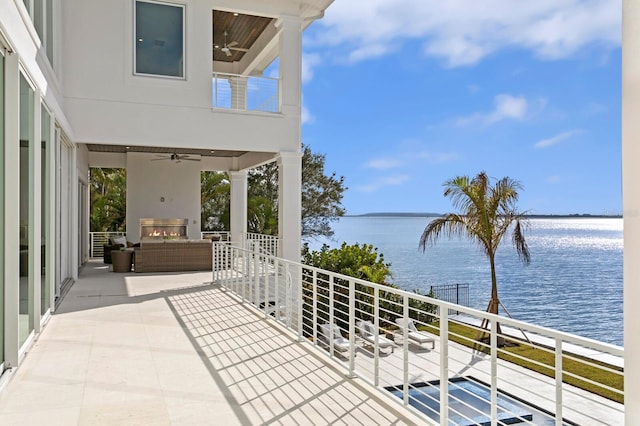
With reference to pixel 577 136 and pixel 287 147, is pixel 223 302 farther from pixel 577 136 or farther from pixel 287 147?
pixel 577 136

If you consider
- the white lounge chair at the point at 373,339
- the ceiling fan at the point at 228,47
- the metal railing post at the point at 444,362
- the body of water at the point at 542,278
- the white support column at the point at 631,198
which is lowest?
the body of water at the point at 542,278

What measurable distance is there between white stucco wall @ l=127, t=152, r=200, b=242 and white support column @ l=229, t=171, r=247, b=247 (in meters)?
1.07

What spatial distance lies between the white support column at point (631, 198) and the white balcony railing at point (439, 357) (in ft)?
1.92

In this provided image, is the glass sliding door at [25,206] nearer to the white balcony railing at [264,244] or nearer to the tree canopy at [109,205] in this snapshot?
the white balcony railing at [264,244]

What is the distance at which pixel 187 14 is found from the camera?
38.0ft

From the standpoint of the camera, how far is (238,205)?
1691 cm

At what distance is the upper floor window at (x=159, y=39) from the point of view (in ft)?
37.2

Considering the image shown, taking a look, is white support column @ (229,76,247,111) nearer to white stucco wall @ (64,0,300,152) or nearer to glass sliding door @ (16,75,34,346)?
white stucco wall @ (64,0,300,152)

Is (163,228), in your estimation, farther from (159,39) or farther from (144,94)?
(159,39)

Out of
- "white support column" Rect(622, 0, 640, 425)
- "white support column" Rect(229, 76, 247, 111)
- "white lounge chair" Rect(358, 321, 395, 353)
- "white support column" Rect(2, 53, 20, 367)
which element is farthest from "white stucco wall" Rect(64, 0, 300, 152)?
"white support column" Rect(622, 0, 640, 425)

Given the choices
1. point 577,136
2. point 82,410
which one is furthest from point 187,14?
point 577,136

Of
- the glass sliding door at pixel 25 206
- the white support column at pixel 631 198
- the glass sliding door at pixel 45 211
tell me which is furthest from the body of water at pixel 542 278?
the white support column at pixel 631 198

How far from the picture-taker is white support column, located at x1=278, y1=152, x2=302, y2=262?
12.3 metres

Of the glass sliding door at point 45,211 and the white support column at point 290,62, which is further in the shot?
the white support column at point 290,62
